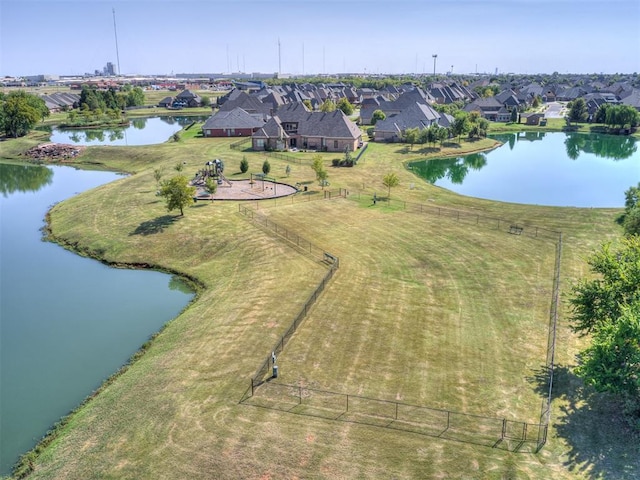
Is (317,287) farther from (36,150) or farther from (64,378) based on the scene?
(36,150)

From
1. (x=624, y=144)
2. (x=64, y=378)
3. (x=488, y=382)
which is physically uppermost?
(x=624, y=144)

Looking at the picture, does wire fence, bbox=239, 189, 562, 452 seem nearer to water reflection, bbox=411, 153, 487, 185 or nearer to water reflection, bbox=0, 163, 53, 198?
water reflection, bbox=411, 153, 487, 185

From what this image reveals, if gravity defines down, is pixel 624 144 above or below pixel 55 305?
above

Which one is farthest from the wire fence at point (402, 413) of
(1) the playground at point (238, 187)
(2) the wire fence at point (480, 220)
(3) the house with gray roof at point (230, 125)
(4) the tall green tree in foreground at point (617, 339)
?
(3) the house with gray roof at point (230, 125)

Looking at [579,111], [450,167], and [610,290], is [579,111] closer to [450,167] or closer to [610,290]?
[450,167]

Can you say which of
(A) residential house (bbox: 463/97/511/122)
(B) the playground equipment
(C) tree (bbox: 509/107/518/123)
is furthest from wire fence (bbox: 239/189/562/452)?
(A) residential house (bbox: 463/97/511/122)

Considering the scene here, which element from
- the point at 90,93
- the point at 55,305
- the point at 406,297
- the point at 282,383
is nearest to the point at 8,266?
the point at 55,305
